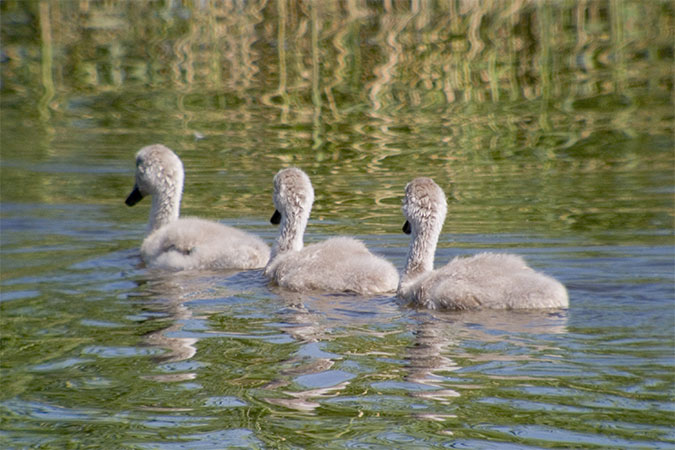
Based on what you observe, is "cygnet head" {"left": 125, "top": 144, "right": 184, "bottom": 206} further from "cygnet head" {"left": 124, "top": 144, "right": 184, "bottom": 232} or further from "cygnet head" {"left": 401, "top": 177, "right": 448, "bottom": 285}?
"cygnet head" {"left": 401, "top": 177, "right": 448, "bottom": 285}

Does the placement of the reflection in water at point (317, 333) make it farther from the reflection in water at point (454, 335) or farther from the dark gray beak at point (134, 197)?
the dark gray beak at point (134, 197)

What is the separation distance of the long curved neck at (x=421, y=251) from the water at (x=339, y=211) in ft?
1.20

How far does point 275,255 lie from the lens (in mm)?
9008

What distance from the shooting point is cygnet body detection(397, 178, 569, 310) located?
7320mm

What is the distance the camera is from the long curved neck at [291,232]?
8.91 meters

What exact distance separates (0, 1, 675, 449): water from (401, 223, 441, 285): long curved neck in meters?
0.37

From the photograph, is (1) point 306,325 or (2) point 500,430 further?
(1) point 306,325

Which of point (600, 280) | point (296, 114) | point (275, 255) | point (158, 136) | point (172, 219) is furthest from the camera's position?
point (296, 114)

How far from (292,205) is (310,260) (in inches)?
26.2

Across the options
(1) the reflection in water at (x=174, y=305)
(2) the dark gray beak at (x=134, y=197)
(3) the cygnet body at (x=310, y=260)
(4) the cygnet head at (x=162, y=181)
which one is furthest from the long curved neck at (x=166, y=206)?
(3) the cygnet body at (x=310, y=260)

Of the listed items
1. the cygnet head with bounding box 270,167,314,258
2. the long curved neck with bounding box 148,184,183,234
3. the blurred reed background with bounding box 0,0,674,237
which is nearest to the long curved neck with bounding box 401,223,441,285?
the cygnet head with bounding box 270,167,314,258

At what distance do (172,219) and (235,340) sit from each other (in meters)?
3.45

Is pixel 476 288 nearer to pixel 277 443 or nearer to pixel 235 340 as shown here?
pixel 235 340

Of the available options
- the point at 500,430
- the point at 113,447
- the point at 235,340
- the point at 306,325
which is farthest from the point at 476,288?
the point at 113,447
